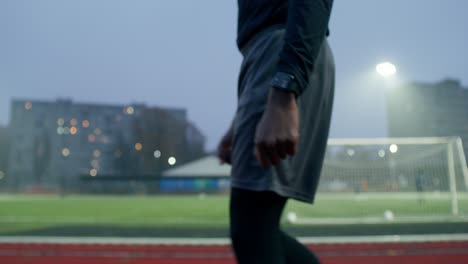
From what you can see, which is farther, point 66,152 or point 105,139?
point 66,152

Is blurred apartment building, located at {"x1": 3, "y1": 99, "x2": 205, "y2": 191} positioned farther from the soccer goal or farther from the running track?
the running track

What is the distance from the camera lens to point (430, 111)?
3900cm

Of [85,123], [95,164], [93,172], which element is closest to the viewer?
[93,172]

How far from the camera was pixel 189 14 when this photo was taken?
99.6 m

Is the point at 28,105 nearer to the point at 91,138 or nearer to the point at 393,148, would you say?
the point at 91,138

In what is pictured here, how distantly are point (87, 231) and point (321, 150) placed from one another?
600 centimetres

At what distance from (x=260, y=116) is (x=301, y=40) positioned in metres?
0.21

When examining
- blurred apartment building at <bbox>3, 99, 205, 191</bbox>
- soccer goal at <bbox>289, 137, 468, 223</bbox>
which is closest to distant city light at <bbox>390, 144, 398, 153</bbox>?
soccer goal at <bbox>289, 137, 468, 223</bbox>

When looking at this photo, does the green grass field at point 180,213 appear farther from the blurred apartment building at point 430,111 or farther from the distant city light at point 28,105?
the distant city light at point 28,105

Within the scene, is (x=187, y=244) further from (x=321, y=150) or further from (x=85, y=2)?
(x=85, y=2)

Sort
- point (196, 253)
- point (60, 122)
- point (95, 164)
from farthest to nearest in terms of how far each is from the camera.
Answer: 1. point (60, 122)
2. point (95, 164)
3. point (196, 253)

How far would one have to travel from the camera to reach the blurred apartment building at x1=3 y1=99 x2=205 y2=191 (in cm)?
3847

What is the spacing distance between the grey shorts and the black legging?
0.04m

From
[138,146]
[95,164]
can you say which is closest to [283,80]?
[138,146]
